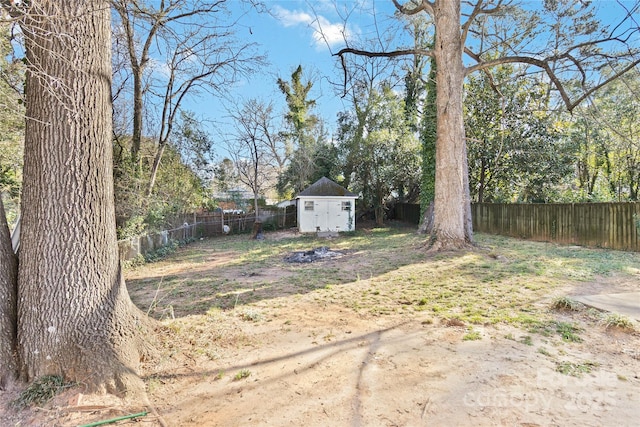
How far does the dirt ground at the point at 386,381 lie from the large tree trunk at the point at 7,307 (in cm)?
17

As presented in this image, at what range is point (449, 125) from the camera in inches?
309

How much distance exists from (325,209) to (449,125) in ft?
28.9

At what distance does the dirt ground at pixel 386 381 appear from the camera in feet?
6.54

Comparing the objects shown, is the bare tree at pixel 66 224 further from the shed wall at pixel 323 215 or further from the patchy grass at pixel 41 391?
the shed wall at pixel 323 215

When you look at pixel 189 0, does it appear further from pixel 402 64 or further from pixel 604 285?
pixel 402 64

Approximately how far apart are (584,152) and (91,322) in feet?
62.3

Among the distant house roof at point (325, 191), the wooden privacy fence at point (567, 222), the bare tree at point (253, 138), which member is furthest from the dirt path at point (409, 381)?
the bare tree at point (253, 138)

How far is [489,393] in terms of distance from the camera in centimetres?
217

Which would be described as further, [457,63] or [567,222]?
[567,222]

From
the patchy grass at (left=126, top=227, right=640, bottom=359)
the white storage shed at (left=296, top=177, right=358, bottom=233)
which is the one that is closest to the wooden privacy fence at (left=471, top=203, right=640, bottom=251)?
the patchy grass at (left=126, top=227, right=640, bottom=359)

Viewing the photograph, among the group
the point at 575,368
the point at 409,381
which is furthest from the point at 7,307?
the point at 575,368

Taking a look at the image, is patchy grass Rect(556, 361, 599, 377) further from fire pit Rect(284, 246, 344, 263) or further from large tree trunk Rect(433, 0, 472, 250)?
fire pit Rect(284, 246, 344, 263)

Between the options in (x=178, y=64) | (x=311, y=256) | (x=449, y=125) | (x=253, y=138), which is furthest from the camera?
(x=253, y=138)

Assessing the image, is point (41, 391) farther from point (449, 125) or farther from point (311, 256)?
point (449, 125)
